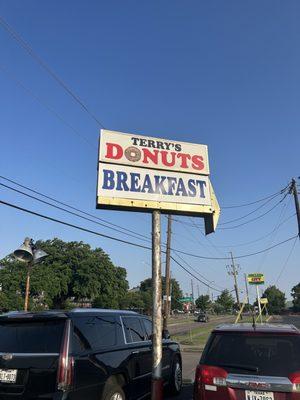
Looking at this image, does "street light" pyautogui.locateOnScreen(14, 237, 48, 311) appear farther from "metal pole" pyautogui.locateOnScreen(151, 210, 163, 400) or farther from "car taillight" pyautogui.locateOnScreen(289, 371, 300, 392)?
"car taillight" pyautogui.locateOnScreen(289, 371, 300, 392)

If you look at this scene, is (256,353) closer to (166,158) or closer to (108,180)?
(108,180)

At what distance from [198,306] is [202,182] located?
507 ft

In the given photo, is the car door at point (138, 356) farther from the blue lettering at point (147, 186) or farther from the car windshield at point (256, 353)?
the blue lettering at point (147, 186)

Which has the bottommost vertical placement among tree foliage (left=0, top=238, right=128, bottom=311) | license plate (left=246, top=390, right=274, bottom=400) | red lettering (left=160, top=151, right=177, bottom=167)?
license plate (left=246, top=390, right=274, bottom=400)

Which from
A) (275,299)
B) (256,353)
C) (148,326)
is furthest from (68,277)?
(275,299)

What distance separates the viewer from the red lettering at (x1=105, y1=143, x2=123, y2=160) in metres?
8.71

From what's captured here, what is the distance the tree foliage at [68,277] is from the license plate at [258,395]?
50.6 m

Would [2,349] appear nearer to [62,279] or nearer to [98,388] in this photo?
[98,388]

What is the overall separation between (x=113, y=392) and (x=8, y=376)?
172 cm

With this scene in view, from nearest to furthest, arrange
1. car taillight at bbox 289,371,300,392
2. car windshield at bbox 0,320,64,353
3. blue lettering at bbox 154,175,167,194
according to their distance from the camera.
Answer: car taillight at bbox 289,371,300,392 < car windshield at bbox 0,320,64,353 < blue lettering at bbox 154,175,167,194

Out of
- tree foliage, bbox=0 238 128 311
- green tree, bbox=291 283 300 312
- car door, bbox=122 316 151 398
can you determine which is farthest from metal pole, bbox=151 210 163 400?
green tree, bbox=291 283 300 312

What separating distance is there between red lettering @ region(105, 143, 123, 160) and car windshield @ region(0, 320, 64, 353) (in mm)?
3692

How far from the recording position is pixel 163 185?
8742mm

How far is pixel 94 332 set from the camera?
664cm
